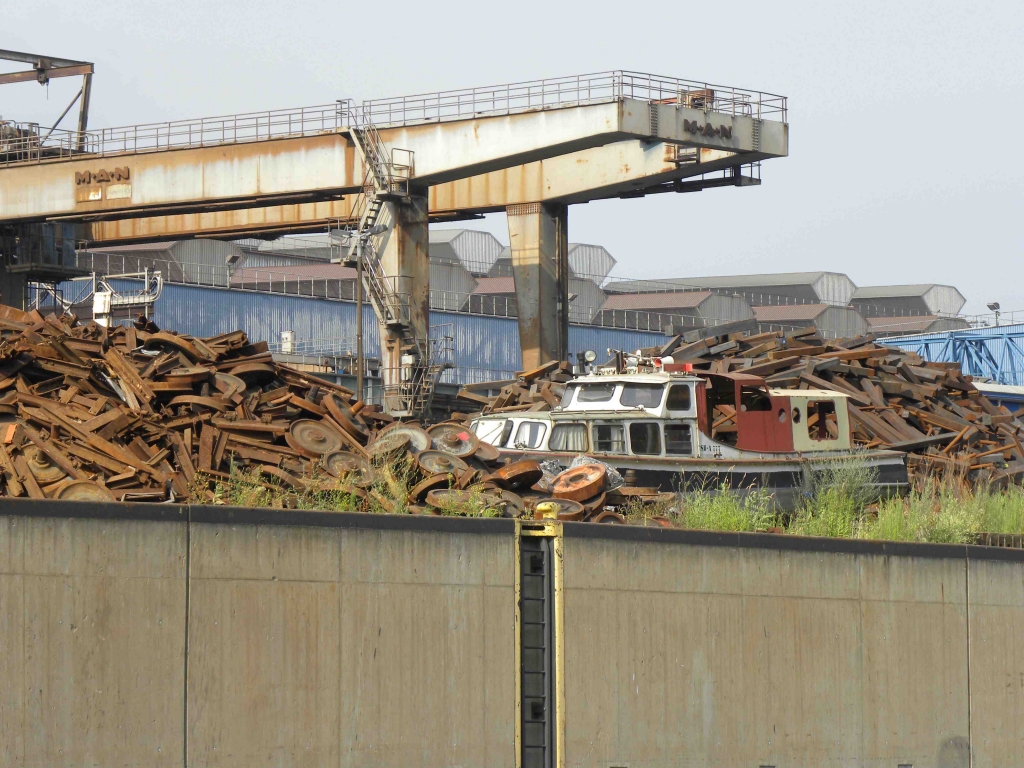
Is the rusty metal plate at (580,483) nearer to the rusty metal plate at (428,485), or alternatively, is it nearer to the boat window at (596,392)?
the rusty metal plate at (428,485)

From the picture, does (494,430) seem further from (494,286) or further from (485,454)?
(494,286)

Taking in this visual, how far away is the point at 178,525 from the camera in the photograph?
10938mm

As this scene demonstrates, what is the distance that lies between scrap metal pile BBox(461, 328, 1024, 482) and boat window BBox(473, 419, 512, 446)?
2.37 m

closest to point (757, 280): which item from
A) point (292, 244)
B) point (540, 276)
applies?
point (292, 244)

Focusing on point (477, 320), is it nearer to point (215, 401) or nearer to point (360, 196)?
point (360, 196)

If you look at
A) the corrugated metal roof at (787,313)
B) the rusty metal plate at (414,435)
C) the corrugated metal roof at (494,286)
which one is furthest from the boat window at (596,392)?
the corrugated metal roof at (787,313)

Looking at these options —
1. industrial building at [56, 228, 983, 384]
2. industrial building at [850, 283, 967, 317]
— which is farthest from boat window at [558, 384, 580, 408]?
industrial building at [850, 283, 967, 317]

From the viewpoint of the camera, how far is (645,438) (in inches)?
837

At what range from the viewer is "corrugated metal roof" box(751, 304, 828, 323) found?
92438 mm

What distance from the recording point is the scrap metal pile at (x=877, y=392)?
1037 inches

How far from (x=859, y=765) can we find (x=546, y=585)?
14.4ft

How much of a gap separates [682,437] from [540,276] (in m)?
19.6

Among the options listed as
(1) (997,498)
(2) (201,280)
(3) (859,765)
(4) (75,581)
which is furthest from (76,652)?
(2) (201,280)

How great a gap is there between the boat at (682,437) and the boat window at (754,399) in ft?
0.07
